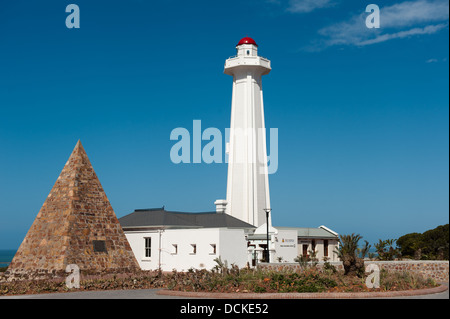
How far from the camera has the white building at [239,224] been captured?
107 feet

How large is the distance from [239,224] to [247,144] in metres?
12.5

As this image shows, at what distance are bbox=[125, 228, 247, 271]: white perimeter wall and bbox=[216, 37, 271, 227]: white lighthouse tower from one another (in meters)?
14.0

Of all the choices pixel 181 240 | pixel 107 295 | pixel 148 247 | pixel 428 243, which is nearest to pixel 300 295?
pixel 107 295

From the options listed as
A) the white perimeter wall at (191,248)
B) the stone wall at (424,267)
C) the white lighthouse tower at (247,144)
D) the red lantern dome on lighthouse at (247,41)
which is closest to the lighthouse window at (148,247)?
the white perimeter wall at (191,248)

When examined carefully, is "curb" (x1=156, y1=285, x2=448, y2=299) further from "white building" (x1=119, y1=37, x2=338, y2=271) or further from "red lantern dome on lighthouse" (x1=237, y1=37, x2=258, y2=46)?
"red lantern dome on lighthouse" (x1=237, y1=37, x2=258, y2=46)

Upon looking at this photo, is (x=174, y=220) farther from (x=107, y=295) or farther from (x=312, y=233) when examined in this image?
(x=312, y=233)

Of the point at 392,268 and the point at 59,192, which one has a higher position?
the point at 59,192

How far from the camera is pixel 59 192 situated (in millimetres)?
28094

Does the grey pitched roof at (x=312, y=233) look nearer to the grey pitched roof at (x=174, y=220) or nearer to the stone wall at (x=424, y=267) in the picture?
the grey pitched roof at (x=174, y=220)
